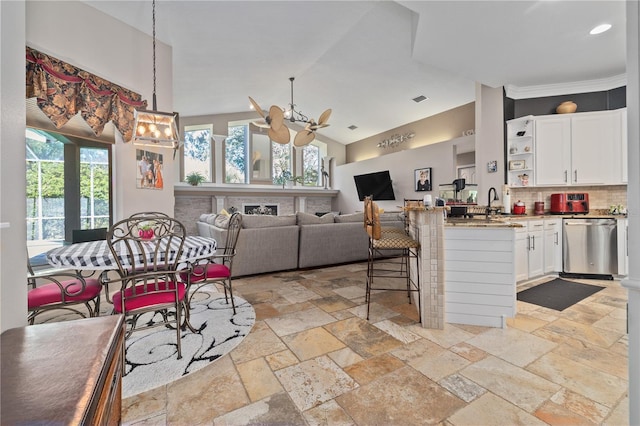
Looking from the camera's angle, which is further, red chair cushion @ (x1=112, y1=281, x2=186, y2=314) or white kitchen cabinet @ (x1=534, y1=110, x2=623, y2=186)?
white kitchen cabinet @ (x1=534, y1=110, x2=623, y2=186)

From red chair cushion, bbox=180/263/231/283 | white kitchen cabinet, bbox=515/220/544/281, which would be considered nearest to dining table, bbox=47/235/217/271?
red chair cushion, bbox=180/263/231/283

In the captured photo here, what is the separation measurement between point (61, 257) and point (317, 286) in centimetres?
245

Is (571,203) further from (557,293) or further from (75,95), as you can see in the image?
(75,95)

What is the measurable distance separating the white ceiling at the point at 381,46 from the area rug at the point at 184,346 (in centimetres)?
347

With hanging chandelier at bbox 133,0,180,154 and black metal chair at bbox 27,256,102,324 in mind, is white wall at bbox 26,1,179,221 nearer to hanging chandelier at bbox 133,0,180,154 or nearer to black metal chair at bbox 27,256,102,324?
hanging chandelier at bbox 133,0,180,154

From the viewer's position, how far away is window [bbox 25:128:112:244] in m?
2.86

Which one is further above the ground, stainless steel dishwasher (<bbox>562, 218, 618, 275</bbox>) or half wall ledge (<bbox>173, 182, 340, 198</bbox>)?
half wall ledge (<bbox>173, 182, 340, 198</bbox>)

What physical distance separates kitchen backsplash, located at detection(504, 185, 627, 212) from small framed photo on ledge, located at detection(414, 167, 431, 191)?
6.97ft

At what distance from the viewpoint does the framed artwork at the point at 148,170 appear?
11.6 ft

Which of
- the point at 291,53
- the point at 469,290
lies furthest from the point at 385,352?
the point at 291,53

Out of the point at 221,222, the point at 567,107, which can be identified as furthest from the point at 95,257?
the point at 567,107

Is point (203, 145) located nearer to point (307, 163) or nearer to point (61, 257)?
point (307, 163)

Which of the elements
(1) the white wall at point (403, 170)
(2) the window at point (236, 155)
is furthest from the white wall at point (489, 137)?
(2) the window at point (236, 155)

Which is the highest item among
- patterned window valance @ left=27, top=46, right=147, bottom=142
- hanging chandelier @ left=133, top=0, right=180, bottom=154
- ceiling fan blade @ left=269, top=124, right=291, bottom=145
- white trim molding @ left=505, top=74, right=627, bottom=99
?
white trim molding @ left=505, top=74, right=627, bottom=99
